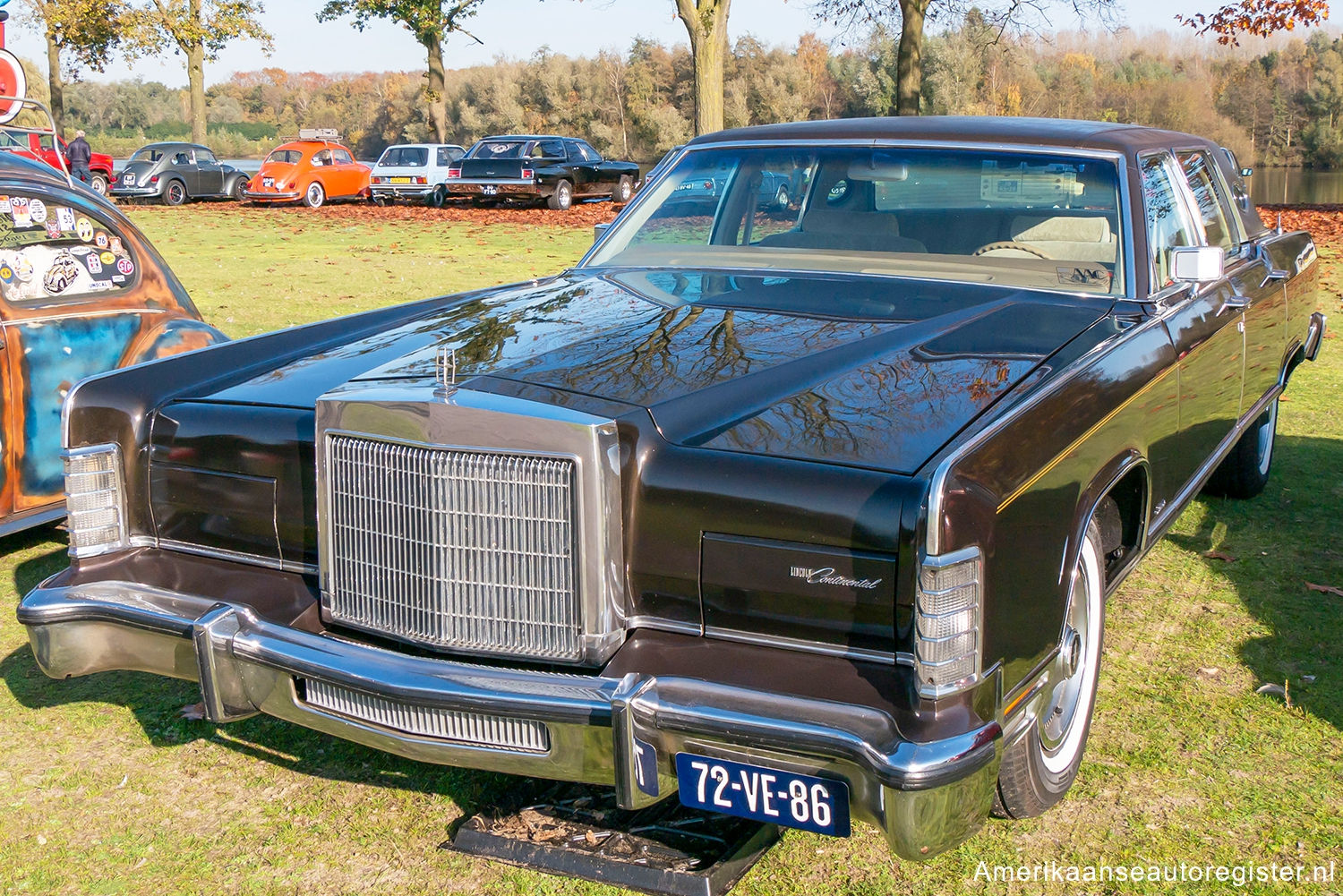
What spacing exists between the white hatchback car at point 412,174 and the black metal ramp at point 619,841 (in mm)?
23960

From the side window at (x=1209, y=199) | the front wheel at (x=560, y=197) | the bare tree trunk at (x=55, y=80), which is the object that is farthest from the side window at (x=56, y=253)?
the bare tree trunk at (x=55, y=80)

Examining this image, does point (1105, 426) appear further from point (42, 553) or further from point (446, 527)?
point (42, 553)

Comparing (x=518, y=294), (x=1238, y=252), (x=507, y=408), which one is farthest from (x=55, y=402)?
(x=1238, y=252)

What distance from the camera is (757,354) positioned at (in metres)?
3.14

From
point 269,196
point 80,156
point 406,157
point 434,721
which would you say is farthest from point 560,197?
point 434,721

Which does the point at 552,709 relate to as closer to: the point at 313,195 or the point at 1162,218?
the point at 1162,218

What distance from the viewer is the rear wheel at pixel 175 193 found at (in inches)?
1039

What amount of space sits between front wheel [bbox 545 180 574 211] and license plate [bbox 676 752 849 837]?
897 inches

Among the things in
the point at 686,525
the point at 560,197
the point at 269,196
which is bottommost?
the point at 686,525

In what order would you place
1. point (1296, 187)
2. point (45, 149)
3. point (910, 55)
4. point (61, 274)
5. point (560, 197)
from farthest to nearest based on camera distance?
point (1296, 187) < point (45, 149) < point (560, 197) < point (910, 55) < point (61, 274)

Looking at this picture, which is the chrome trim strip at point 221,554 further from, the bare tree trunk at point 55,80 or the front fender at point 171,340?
the bare tree trunk at point 55,80

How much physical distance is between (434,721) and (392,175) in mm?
25140

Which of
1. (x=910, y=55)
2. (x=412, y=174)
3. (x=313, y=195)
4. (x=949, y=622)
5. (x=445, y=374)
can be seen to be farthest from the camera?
(x=412, y=174)

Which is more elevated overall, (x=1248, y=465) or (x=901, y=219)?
(x=901, y=219)
